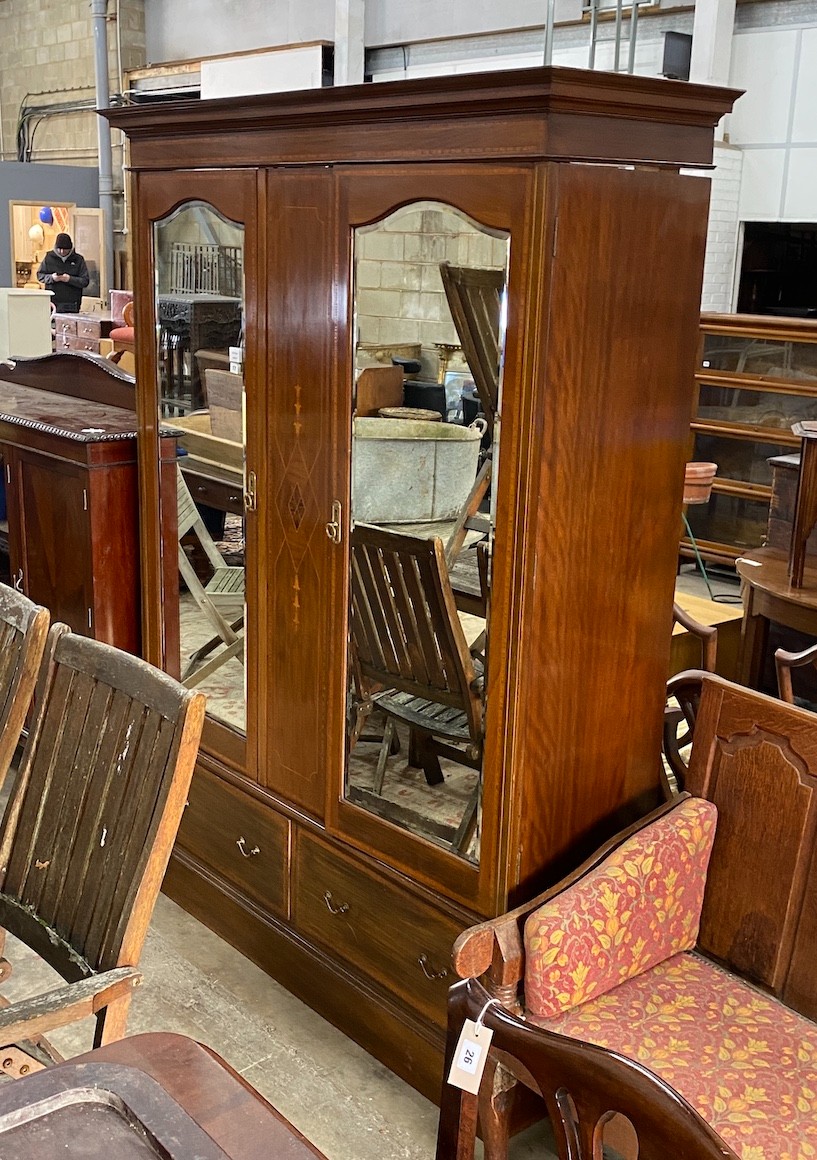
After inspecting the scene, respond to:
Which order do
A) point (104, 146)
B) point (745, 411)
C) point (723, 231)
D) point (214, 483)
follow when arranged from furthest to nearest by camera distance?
1. point (104, 146)
2. point (723, 231)
3. point (745, 411)
4. point (214, 483)

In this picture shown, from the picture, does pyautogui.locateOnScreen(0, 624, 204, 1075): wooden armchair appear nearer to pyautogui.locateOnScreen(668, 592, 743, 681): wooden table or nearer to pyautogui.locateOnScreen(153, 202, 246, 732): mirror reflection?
pyautogui.locateOnScreen(153, 202, 246, 732): mirror reflection

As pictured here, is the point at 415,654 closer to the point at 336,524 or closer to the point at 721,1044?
the point at 336,524

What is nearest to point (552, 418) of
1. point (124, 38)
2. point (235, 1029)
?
point (235, 1029)

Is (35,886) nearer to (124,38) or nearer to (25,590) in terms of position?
(25,590)

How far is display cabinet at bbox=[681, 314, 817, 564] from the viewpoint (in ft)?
18.3

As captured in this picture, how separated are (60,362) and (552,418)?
2.37 metres

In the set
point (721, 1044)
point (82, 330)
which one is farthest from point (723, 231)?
point (82, 330)

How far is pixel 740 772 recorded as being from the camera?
6.59 ft

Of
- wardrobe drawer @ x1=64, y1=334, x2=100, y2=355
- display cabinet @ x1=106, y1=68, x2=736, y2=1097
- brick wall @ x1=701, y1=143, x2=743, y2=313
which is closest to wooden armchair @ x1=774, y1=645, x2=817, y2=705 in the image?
display cabinet @ x1=106, y1=68, x2=736, y2=1097

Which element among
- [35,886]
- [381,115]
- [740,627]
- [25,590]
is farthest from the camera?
[740,627]

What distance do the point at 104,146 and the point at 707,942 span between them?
10.6m

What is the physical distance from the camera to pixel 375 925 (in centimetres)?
232

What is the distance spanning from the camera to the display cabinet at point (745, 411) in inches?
220

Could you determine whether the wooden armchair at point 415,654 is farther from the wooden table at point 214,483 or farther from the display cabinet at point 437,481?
the wooden table at point 214,483
